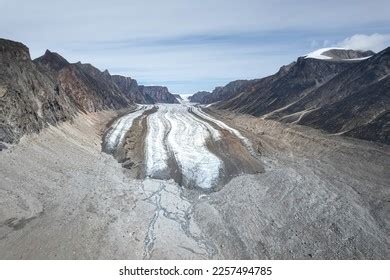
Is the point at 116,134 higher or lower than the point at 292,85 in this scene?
lower

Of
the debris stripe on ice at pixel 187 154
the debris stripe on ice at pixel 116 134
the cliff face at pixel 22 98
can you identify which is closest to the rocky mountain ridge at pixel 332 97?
the debris stripe on ice at pixel 187 154

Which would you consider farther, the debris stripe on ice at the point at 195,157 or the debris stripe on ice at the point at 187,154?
the debris stripe on ice at the point at 187,154

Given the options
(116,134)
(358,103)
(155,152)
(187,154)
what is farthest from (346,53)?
(155,152)

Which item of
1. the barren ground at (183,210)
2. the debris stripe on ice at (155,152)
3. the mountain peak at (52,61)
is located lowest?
the barren ground at (183,210)

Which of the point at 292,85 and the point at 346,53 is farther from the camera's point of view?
the point at 346,53

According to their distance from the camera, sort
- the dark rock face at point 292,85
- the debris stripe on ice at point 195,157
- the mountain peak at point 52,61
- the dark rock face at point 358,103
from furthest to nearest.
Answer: the dark rock face at point 292,85 → the mountain peak at point 52,61 → the dark rock face at point 358,103 → the debris stripe on ice at point 195,157

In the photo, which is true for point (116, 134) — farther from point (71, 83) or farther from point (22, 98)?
point (71, 83)

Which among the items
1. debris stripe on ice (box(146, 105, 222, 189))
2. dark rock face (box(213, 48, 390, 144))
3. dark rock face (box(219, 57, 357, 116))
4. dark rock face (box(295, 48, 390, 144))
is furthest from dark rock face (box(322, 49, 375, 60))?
debris stripe on ice (box(146, 105, 222, 189))

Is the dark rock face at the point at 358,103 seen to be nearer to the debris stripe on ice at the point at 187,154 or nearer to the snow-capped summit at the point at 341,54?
the debris stripe on ice at the point at 187,154
